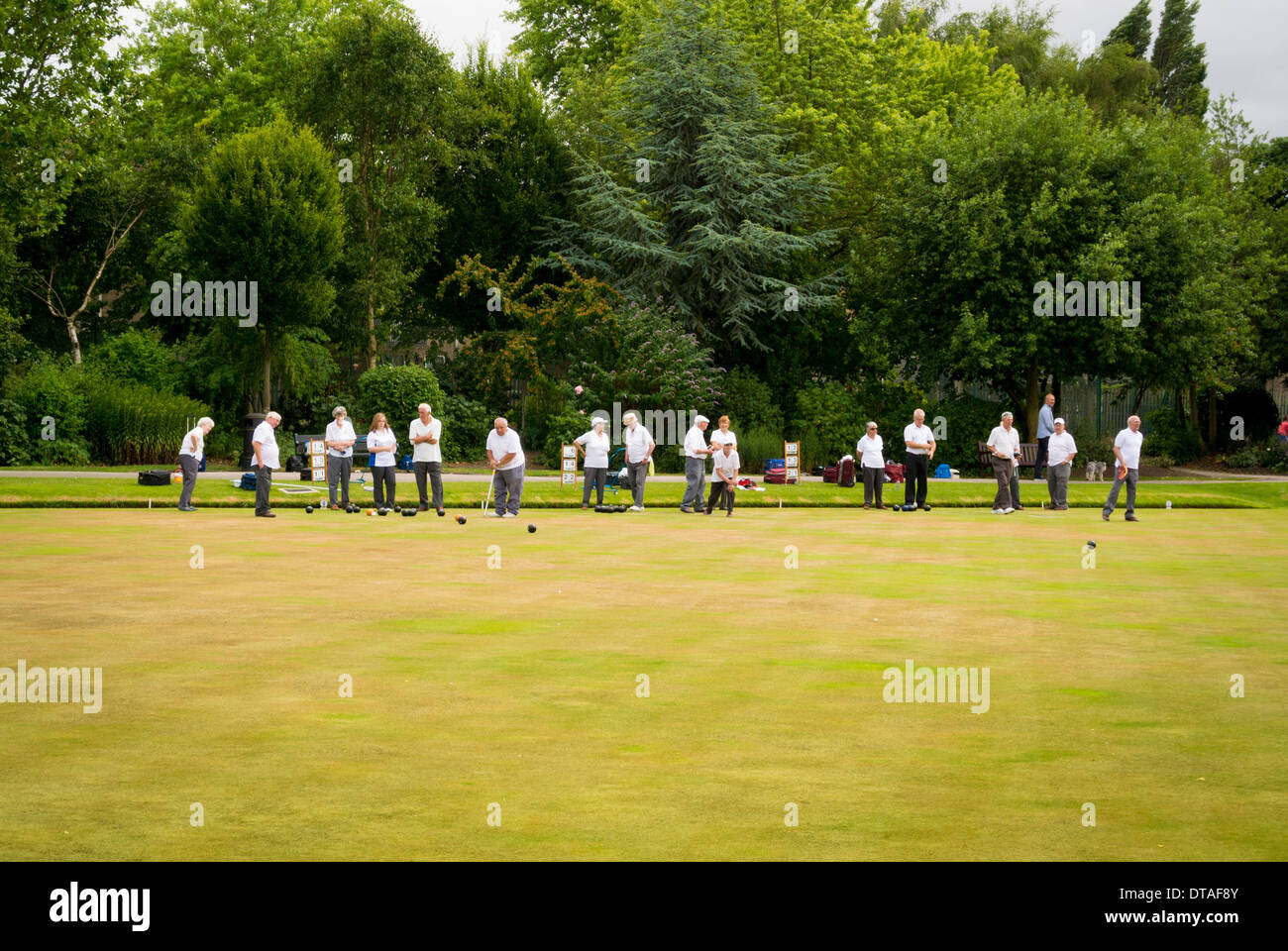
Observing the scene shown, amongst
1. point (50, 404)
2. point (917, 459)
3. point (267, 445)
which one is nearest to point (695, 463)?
point (917, 459)

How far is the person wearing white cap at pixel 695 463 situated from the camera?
2945 centimetres

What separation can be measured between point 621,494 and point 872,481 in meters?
5.84

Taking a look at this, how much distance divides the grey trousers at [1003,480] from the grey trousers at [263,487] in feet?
48.1

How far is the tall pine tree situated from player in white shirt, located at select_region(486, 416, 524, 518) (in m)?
15.2

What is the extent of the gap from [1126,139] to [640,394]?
1550 cm

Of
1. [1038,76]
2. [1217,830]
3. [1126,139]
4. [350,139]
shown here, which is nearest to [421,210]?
[350,139]

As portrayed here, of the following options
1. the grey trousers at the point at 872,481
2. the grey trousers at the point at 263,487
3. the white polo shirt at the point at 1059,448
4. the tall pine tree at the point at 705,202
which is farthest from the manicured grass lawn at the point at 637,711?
the tall pine tree at the point at 705,202

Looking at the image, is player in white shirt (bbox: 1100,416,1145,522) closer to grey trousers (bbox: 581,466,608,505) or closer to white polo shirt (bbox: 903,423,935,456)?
white polo shirt (bbox: 903,423,935,456)

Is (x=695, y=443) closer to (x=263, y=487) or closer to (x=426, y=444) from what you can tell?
(x=426, y=444)

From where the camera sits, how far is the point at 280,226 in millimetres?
38781

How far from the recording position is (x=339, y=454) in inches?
1141

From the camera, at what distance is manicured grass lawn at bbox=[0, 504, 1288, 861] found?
7395 millimetres

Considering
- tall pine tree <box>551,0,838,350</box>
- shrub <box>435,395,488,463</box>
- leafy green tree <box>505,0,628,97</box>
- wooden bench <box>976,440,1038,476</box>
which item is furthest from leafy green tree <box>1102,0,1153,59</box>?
shrub <box>435,395,488,463</box>
